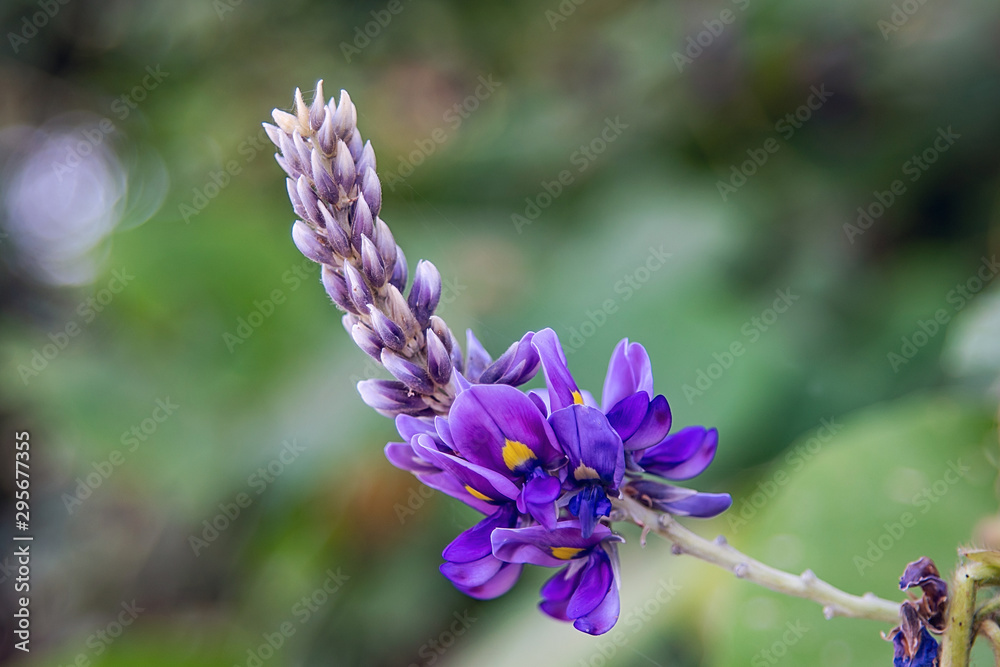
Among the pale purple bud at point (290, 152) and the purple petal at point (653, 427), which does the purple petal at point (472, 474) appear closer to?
the purple petal at point (653, 427)

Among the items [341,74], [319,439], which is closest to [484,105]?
[341,74]

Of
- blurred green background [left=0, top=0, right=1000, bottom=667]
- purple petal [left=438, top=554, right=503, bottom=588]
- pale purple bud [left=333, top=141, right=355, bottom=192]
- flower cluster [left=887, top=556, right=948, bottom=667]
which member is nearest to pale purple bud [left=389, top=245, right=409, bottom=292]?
pale purple bud [left=333, top=141, right=355, bottom=192]

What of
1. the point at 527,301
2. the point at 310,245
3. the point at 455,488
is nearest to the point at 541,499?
the point at 455,488

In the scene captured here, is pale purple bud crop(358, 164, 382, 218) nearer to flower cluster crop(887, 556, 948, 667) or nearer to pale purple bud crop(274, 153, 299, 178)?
pale purple bud crop(274, 153, 299, 178)

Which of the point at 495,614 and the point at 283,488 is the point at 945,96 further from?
the point at 283,488

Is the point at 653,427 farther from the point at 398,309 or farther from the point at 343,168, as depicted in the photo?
the point at 343,168

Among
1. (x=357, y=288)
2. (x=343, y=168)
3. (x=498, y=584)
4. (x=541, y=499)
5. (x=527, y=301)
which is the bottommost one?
(x=498, y=584)

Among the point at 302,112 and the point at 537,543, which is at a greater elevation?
the point at 302,112
